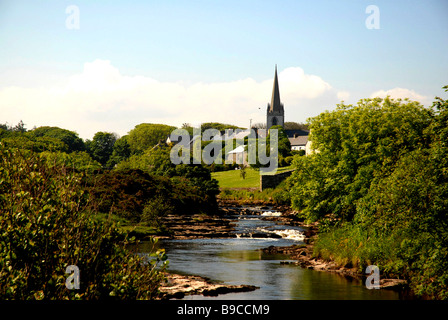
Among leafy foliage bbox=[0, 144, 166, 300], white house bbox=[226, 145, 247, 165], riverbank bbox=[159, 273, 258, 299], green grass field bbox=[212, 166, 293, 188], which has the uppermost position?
white house bbox=[226, 145, 247, 165]

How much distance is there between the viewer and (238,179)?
110188 mm

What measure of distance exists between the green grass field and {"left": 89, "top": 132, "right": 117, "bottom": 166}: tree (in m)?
51.6

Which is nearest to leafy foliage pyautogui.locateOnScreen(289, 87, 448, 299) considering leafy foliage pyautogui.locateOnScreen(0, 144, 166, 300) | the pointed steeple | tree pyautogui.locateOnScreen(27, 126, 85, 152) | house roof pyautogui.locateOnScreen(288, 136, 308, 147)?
leafy foliage pyautogui.locateOnScreen(0, 144, 166, 300)

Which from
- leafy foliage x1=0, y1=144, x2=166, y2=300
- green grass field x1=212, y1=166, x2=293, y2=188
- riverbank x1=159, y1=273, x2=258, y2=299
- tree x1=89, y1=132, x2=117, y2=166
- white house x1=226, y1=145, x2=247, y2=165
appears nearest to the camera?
leafy foliage x1=0, y1=144, x2=166, y2=300

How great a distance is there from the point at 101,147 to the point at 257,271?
465 feet

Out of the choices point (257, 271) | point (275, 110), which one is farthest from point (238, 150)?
point (257, 271)

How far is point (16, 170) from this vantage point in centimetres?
1345

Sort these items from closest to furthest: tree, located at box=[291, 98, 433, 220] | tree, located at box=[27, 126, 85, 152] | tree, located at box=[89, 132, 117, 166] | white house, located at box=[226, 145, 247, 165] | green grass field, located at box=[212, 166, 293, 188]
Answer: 1. tree, located at box=[291, 98, 433, 220]
2. green grass field, located at box=[212, 166, 293, 188]
3. white house, located at box=[226, 145, 247, 165]
4. tree, located at box=[89, 132, 117, 166]
5. tree, located at box=[27, 126, 85, 152]

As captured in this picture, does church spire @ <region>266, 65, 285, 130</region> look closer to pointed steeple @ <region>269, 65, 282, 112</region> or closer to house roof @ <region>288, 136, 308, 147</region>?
pointed steeple @ <region>269, 65, 282, 112</region>

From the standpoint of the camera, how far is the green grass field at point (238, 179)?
10231 cm

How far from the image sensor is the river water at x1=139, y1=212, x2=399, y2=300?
22453 millimetres

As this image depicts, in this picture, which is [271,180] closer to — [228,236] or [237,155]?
[228,236]

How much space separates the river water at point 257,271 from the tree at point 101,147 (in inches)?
4869
